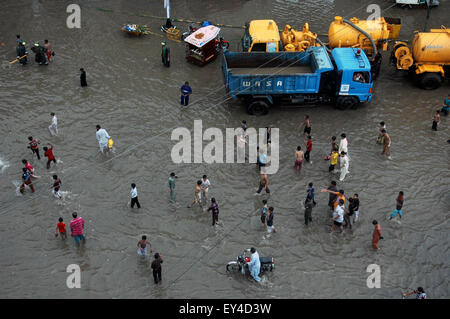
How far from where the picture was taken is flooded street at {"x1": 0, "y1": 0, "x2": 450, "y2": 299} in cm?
1608

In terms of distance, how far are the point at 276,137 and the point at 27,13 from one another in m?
19.2

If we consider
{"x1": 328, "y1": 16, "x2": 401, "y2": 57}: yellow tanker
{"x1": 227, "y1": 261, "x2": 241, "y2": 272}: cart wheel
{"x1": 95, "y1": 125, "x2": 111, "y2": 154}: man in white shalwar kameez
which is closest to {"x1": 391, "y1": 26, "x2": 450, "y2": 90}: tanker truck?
{"x1": 328, "y1": 16, "x2": 401, "y2": 57}: yellow tanker

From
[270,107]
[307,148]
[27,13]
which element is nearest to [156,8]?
[27,13]

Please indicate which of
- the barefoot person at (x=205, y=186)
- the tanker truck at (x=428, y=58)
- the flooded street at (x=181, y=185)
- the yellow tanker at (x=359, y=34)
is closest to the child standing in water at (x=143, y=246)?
the flooded street at (x=181, y=185)

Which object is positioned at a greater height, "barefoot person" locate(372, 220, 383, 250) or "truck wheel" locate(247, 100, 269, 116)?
"truck wheel" locate(247, 100, 269, 116)

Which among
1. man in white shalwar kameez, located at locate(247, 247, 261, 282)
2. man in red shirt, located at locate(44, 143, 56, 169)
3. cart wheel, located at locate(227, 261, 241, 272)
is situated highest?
man in red shirt, located at locate(44, 143, 56, 169)

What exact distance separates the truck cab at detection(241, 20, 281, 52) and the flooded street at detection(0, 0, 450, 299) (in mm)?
2474

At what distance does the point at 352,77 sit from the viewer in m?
22.9

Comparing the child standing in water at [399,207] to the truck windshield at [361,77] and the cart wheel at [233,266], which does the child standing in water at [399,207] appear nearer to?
the cart wheel at [233,266]

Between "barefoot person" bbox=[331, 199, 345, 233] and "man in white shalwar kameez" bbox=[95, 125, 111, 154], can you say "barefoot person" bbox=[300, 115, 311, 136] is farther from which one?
"man in white shalwar kameez" bbox=[95, 125, 111, 154]

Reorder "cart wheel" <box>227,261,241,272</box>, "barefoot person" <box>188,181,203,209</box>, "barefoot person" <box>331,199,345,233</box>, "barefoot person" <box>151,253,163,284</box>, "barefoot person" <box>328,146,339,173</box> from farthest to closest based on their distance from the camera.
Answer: "barefoot person" <box>328,146,339,173</box>
"barefoot person" <box>188,181,203,209</box>
"barefoot person" <box>331,199,345,233</box>
"cart wheel" <box>227,261,241,272</box>
"barefoot person" <box>151,253,163,284</box>

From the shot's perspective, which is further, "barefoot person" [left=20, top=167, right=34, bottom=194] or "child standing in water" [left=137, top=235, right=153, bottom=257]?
"barefoot person" [left=20, top=167, right=34, bottom=194]

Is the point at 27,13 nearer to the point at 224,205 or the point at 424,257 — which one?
the point at 224,205

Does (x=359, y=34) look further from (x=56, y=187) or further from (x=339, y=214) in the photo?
(x=56, y=187)
